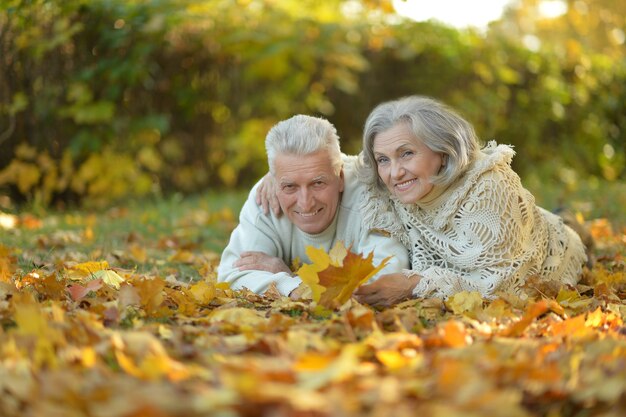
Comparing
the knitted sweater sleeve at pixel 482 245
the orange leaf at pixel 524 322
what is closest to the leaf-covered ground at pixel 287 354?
the orange leaf at pixel 524 322

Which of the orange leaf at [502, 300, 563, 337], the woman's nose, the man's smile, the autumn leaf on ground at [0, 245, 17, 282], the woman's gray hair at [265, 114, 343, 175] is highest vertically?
the woman's gray hair at [265, 114, 343, 175]

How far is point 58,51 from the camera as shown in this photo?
22.5 ft

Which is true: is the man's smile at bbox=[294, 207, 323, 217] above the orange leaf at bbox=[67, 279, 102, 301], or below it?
above

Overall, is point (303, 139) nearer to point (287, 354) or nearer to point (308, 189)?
point (308, 189)

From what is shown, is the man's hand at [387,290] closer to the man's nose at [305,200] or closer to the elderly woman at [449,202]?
the elderly woman at [449,202]

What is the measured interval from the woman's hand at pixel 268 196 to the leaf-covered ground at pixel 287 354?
576 mm

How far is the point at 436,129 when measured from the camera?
3.33 m

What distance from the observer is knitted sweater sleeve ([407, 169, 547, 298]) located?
3.26m

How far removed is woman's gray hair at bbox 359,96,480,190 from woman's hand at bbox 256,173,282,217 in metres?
0.53

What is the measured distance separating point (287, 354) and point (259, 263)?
1.66 meters

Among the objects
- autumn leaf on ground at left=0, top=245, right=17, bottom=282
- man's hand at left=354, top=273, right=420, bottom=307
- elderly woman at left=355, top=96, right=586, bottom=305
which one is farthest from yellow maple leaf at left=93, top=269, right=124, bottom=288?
elderly woman at left=355, top=96, right=586, bottom=305

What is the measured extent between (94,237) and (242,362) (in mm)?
3820

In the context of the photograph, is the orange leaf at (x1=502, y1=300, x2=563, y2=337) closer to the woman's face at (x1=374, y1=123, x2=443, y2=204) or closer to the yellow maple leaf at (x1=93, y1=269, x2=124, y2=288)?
the woman's face at (x1=374, y1=123, x2=443, y2=204)

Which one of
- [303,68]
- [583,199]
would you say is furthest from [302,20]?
[583,199]
